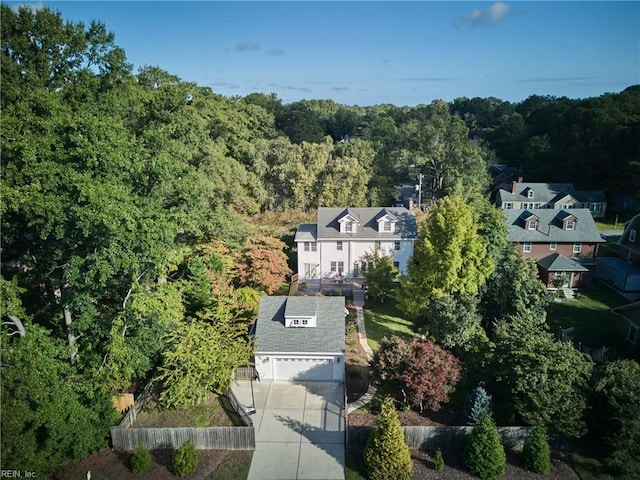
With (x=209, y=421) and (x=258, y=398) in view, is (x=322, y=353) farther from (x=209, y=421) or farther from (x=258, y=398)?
(x=209, y=421)

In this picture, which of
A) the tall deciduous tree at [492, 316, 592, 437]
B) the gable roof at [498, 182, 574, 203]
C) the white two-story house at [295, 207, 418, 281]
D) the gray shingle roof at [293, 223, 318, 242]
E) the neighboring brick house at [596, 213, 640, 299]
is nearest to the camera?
the tall deciduous tree at [492, 316, 592, 437]

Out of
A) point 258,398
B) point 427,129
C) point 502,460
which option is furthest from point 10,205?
point 427,129

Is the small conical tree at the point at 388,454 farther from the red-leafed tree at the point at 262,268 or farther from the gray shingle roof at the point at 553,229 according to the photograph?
the gray shingle roof at the point at 553,229

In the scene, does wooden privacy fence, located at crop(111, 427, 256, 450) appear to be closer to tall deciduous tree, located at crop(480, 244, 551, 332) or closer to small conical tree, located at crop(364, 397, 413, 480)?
small conical tree, located at crop(364, 397, 413, 480)

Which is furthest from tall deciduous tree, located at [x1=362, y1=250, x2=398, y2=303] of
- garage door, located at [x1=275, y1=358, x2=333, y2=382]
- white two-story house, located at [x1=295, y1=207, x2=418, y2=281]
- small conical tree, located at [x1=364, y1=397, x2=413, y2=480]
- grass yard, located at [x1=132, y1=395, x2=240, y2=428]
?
small conical tree, located at [x1=364, y1=397, x2=413, y2=480]

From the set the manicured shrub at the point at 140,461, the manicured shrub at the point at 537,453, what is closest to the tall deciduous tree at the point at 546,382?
the manicured shrub at the point at 537,453

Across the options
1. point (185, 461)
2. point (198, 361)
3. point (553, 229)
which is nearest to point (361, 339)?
point (198, 361)
